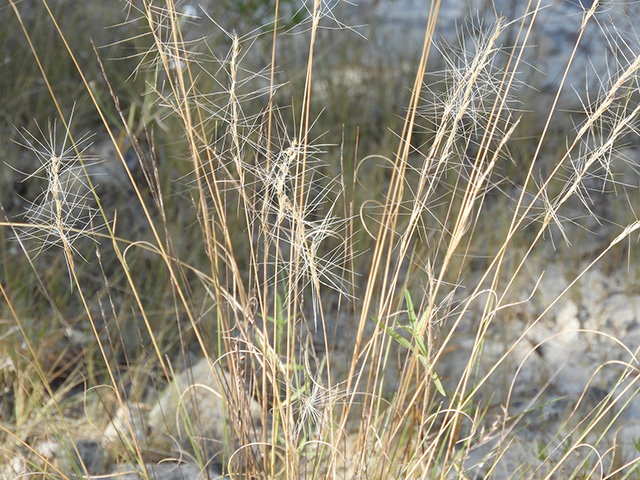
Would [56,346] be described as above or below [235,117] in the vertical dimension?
below

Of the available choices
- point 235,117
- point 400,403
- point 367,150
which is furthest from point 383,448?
point 367,150

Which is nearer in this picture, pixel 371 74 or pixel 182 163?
pixel 182 163

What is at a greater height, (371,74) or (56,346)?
(371,74)

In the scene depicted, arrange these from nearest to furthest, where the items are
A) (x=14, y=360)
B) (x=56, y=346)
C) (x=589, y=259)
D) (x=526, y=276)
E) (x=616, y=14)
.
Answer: (x=14, y=360) → (x=56, y=346) → (x=526, y=276) → (x=589, y=259) → (x=616, y=14)

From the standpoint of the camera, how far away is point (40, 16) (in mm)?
2797

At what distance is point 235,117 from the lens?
0.87 meters

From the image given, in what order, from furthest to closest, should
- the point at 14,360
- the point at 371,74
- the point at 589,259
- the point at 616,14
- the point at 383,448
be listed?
1. the point at 616,14
2. the point at 371,74
3. the point at 589,259
4. the point at 14,360
5. the point at 383,448

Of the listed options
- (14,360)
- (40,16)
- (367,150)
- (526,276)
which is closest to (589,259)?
(526,276)

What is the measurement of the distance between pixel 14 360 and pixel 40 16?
157cm

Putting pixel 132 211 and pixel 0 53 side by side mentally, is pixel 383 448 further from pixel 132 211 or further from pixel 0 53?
pixel 0 53

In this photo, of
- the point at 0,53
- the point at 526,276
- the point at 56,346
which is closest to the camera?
the point at 56,346

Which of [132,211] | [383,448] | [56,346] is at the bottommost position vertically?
[56,346]

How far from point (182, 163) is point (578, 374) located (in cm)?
138

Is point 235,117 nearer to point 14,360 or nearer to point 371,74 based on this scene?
point 14,360
